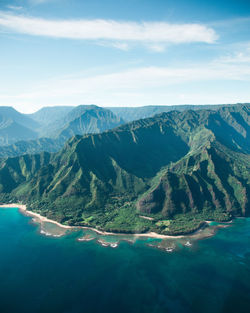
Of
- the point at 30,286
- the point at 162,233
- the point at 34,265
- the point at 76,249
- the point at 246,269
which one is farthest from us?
the point at 162,233

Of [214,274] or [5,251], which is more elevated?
[214,274]

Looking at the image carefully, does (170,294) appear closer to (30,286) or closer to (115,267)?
(115,267)

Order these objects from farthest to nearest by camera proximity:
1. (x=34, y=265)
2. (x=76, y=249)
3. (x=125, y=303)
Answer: (x=76, y=249) → (x=34, y=265) → (x=125, y=303)

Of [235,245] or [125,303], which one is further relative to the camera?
[235,245]

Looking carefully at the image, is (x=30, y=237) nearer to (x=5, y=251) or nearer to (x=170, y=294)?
(x=5, y=251)

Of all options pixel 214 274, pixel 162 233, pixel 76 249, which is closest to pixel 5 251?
pixel 76 249

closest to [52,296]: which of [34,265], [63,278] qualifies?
[63,278]
